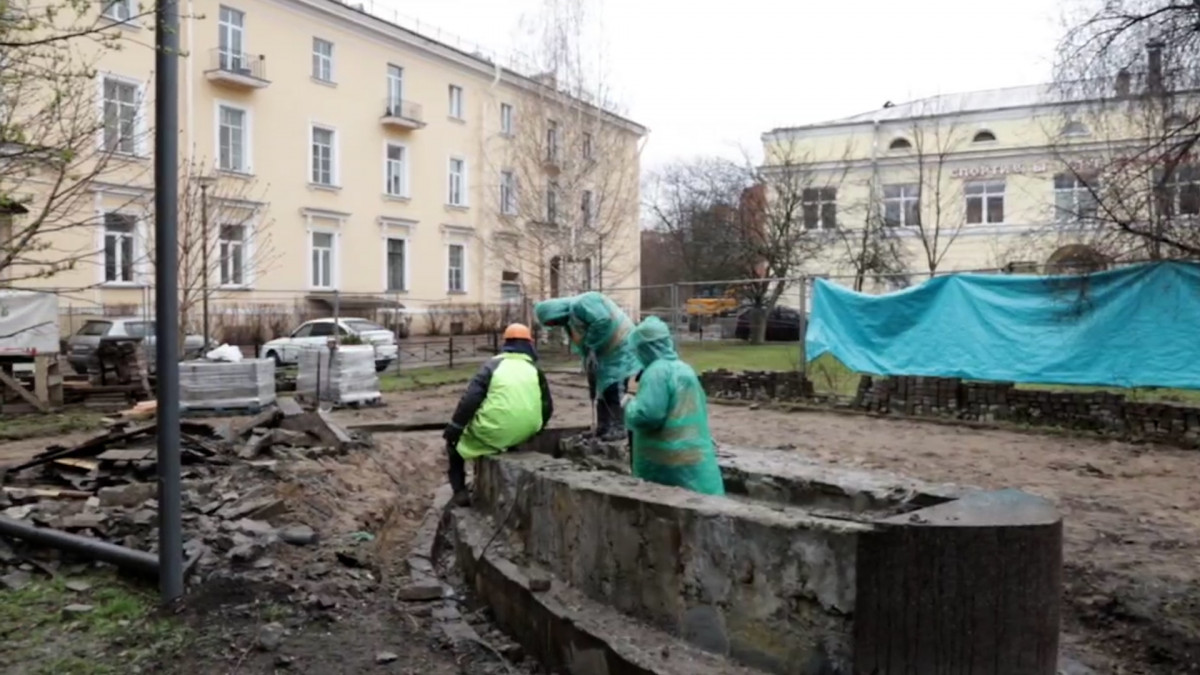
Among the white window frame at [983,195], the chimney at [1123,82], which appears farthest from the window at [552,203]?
the chimney at [1123,82]

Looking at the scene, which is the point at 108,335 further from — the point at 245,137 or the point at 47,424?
the point at 245,137

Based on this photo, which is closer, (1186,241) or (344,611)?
(344,611)

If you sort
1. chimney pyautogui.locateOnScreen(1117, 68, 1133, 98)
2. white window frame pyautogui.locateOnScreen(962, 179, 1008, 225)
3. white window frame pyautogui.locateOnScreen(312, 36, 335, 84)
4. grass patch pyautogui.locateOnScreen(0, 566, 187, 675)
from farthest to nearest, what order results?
white window frame pyautogui.locateOnScreen(962, 179, 1008, 225)
white window frame pyautogui.locateOnScreen(312, 36, 335, 84)
chimney pyautogui.locateOnScreen(1117, 68, 1133, 98)
grass patch pyautogui.locateOnScreen(0, 566, 187, 675)

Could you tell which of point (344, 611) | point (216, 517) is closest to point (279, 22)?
point (216, 517)

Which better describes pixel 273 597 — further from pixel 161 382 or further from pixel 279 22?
pixel 279 22

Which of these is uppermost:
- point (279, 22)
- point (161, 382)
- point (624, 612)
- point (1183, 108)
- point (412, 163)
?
point (279, 22)

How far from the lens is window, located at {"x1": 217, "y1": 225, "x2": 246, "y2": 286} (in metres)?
26.4

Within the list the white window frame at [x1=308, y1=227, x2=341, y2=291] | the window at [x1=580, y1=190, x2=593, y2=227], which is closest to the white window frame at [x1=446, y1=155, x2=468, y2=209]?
the white window frame at [x1=308, y1=227, x2=341, y2=291]

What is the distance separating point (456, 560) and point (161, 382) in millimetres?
2362

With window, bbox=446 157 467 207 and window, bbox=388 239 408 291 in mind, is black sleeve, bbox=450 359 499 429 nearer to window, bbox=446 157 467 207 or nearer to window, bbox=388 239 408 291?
window, bbox=388 239 408 291

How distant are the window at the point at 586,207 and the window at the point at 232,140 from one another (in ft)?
35.1

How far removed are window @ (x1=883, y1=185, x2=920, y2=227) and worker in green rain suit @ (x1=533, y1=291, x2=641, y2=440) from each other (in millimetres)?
29808

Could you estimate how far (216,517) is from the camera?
6.77 m

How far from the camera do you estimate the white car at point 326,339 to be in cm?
2230
